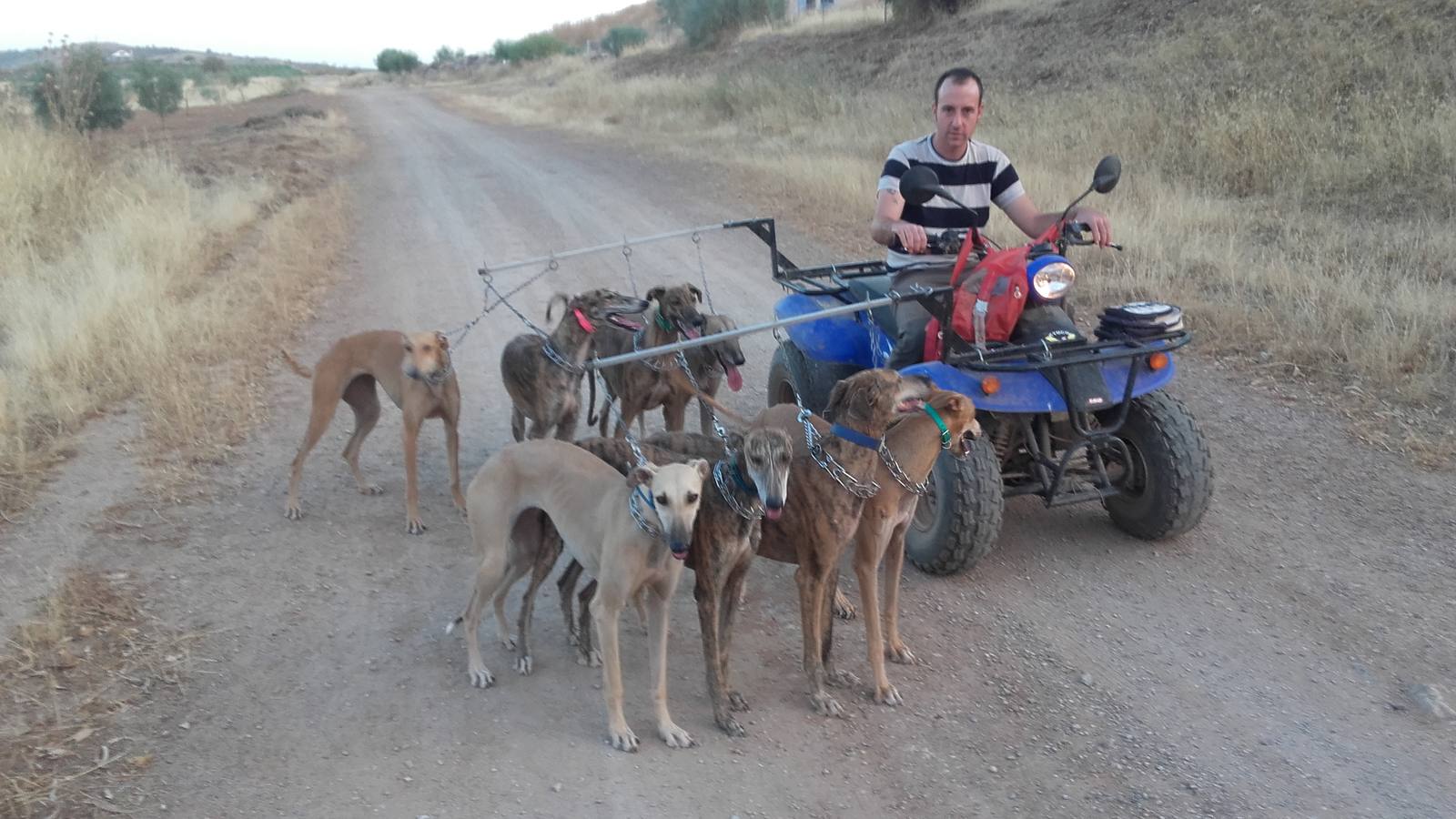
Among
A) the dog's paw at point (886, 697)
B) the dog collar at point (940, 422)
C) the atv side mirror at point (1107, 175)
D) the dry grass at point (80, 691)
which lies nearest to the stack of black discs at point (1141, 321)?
the atv side mirror at point (1107, 175)

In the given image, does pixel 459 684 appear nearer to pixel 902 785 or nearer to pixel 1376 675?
pixel 902 785

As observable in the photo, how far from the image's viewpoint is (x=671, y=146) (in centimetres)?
2261

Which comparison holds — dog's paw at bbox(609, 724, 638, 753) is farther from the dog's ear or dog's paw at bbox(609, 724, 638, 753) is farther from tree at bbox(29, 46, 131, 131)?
tree at bbox(29, 46, 131, 131)

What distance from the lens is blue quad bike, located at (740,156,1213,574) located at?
514cm

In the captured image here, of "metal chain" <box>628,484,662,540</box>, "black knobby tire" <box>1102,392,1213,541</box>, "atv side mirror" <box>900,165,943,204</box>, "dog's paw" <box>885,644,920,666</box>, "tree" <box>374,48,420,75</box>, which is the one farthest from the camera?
"tree" <box>374,48,420,75</box>

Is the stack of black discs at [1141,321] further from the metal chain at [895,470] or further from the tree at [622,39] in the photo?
the tree at [622,39]

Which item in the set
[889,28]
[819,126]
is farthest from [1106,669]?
[889,28]

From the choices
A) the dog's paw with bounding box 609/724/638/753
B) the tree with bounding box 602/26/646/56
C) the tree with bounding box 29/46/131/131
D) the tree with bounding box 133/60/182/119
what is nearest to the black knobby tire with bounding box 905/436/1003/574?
the dog's paw with bounding box 609/724/638/753

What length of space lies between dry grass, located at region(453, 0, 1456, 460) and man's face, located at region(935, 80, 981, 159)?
3.20 metres

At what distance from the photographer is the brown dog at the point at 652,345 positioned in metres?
6.82

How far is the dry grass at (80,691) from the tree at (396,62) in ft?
308

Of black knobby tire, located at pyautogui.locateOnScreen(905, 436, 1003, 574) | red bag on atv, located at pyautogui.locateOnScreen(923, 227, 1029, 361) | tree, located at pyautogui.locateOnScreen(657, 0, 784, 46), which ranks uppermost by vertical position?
tree, located at pyautogui.locateOnScreen(657, 0, 784, 46)

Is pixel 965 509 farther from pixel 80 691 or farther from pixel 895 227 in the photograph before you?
pixel 80 691

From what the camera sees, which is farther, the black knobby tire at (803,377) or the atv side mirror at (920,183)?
the black knobby tire at (803,377)
